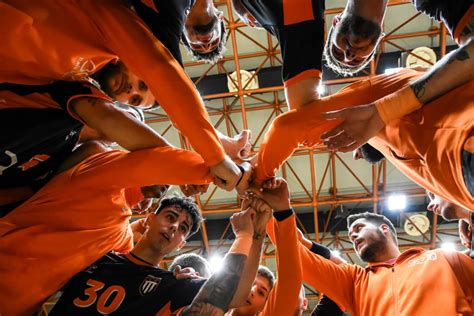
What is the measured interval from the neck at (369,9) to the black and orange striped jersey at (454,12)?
25cm

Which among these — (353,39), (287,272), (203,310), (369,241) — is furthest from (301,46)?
(369,241)

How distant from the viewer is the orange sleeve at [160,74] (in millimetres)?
2422

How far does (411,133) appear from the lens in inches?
95.7

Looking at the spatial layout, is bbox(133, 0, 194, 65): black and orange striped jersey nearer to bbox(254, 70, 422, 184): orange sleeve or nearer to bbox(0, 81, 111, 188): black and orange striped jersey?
bbox(0, 81, 111, 188): black and orange striped jersey

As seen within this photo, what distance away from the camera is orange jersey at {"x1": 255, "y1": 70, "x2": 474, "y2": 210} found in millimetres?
2273

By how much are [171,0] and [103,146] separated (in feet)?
3.73

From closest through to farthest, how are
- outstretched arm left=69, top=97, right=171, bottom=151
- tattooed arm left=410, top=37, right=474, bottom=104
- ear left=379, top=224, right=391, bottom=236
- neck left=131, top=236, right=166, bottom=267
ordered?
tattooed arm left=410, top=37, right=474, bottom=104, outstretched arm left=69, top=97, right=171, bottom=151, neck left=131, top=236, right=166, bottom=267, ear left=379, top=224, right=391, bottom=236

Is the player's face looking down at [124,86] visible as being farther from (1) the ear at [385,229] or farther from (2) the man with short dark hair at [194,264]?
(1) the ear at [385,229]

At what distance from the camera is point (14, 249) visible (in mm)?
2512

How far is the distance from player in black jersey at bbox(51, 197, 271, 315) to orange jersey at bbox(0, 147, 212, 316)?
0.14m

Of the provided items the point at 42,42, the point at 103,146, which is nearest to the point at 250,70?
the point at 103,146

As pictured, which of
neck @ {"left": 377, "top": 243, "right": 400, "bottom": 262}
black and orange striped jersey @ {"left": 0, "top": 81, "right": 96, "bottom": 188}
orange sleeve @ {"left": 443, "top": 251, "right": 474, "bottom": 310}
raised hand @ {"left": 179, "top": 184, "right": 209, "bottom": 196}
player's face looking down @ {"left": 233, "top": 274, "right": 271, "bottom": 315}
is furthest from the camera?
neck @ {"left": 377, "top": 243, "right": 400, "bottom": 262}

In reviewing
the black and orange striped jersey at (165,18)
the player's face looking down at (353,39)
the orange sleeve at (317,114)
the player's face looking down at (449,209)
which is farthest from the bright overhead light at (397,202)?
the black and orange striped jersey at (165,18)

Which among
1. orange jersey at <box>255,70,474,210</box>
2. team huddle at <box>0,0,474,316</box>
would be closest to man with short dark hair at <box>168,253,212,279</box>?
team huddle at <box>0,0,474,316</box>
